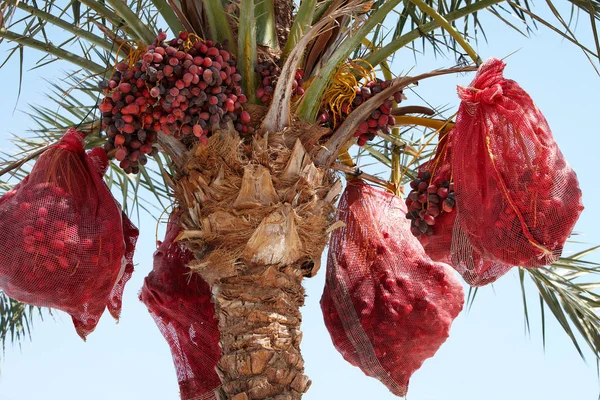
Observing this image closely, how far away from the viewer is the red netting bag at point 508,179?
2.65m

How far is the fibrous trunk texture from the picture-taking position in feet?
9.68

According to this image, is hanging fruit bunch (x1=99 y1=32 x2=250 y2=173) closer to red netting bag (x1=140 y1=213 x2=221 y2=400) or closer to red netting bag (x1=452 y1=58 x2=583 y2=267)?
red netting bag (x1=140 y1=213 x2=221 y2=400)

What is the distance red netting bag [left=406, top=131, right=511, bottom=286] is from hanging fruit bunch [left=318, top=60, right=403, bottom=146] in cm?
27

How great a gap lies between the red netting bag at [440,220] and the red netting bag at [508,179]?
0.21 feet

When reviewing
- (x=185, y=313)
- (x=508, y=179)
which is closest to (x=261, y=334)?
(x=185, y=313)

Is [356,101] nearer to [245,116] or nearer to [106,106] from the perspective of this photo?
[245,116]

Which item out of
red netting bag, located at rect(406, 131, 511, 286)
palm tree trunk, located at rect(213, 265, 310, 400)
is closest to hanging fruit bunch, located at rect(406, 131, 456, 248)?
red netting bag, located at rect(406, 131, 511, 286)

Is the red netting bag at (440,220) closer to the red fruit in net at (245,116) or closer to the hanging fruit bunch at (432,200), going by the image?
the hanging fruit bunch at (432,200)

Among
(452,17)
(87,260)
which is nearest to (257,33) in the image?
(452,17)

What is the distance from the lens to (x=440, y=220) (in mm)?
2984

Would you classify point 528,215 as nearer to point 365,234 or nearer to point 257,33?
point 365,234

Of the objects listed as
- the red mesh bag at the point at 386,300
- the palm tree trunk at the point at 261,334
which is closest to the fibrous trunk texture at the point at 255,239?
the palm tree trunk at the point at 261,334

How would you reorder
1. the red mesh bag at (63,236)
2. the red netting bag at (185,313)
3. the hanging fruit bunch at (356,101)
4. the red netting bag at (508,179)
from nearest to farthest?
the red netting bag at (508,179) < the red mesh bag at (63,236) < the hanging fruit bunch at (356,101) < the red netting bag at (185,313)

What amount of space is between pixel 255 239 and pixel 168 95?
1.86 feet
